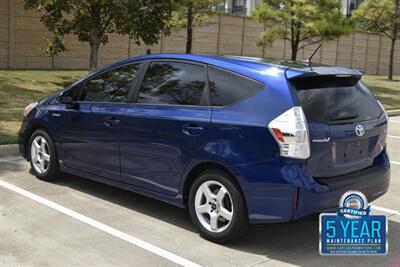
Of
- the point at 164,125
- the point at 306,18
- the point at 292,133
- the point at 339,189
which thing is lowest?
the point at 339,189

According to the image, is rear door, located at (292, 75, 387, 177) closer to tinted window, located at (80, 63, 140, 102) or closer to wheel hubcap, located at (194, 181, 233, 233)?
wheel hubcap, located at (194, 181, 233, 233)

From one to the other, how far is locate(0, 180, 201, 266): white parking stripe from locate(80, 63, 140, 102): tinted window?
122cm

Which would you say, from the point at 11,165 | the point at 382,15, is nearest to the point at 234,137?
the point at 11,165

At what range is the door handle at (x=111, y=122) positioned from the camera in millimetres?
5531

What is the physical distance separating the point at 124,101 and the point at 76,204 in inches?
48.5

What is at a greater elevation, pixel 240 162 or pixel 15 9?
pixel 15 9

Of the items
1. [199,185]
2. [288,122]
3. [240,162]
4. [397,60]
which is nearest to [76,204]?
[199,185]

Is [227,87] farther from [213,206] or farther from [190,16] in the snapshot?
[190,16]

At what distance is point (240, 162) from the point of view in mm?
4469

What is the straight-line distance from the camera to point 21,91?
14.3 metres

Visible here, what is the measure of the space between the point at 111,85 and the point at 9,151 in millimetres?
2921

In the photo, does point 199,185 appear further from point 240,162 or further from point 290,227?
point 290,227

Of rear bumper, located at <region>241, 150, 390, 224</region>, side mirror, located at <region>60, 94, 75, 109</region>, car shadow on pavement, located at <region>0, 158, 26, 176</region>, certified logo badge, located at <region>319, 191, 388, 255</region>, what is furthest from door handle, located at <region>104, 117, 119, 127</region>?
certified logo badge, located at <region>319, 191, 388, 255</region>

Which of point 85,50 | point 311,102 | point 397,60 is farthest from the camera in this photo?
point 397,60
